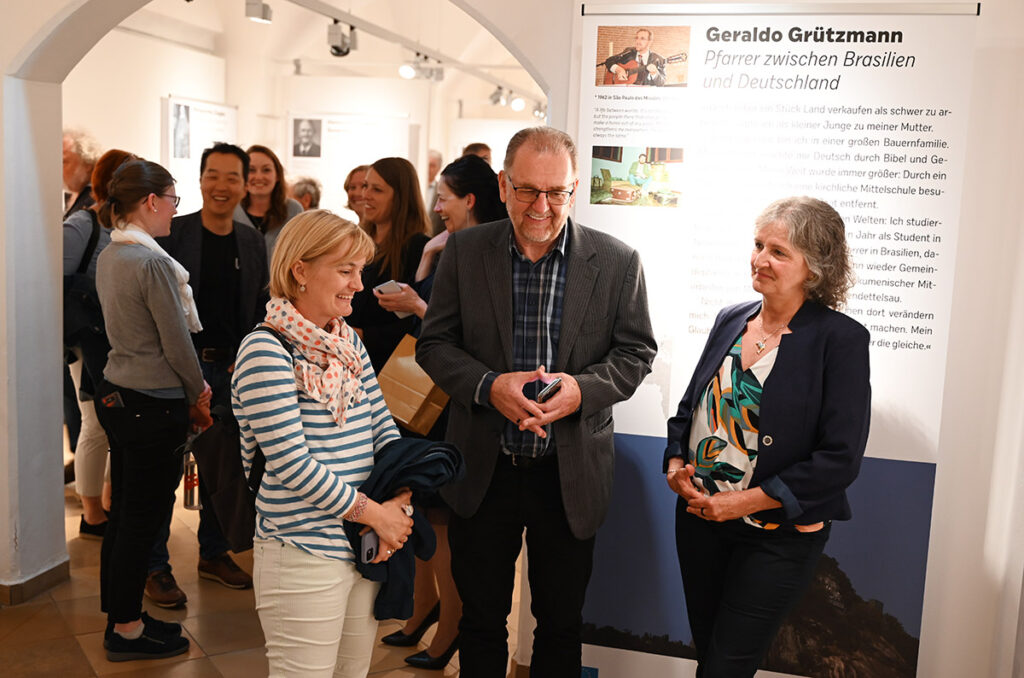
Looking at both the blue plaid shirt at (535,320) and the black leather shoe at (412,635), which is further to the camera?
the black leather shoe at (412,635)

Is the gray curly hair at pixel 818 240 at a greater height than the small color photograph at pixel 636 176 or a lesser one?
lesser

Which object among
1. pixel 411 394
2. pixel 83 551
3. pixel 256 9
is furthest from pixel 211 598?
pixel 256 9

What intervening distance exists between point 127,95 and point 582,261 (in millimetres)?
7408

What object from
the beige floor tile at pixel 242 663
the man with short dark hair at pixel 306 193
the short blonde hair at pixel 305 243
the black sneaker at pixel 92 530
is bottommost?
the beige floor tile at pixel 242 663

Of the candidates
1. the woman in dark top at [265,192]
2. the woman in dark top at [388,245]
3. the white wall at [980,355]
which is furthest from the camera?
the woman in dark top at [265,192]

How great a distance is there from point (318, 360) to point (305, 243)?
0.87 feet

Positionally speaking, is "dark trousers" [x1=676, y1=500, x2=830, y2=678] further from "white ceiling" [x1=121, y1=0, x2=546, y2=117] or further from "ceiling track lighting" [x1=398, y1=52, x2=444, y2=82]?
"ceiling track lighting" [x1=398, y1=52, x2=444, y2=82]

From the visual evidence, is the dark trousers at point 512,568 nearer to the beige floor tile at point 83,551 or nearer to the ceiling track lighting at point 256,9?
the beige floor tile at point 83,551

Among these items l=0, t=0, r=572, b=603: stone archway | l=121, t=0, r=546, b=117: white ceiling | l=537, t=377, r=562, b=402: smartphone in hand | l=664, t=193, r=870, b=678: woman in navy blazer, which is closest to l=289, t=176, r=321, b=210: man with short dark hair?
l=0, t=0, r=572, b=603: stone archway

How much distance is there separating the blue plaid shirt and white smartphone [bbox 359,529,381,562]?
1.79 ft

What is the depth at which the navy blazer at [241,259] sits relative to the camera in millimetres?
4035

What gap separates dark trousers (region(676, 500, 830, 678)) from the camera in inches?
92.9

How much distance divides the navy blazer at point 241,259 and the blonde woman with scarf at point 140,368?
63cm

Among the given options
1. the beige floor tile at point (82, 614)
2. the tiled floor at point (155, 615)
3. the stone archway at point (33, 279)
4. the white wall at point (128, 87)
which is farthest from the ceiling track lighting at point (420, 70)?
the beige floor tile at point (82, 614)
